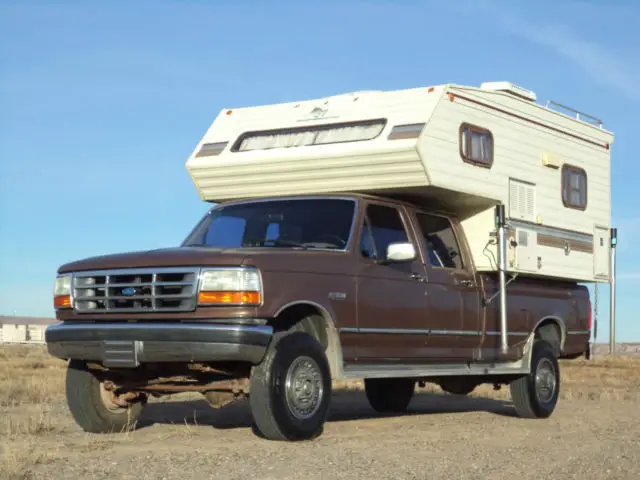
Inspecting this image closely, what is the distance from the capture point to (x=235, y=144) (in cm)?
1131

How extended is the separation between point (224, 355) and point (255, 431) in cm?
139

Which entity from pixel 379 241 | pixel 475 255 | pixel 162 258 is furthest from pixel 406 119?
pixel 162 258

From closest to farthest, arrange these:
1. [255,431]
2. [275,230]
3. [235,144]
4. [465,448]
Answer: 1. [465,448]
2. [255,431]
3. [275,230]
4. [235,144]

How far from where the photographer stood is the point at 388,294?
9.77 metres

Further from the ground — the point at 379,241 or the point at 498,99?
the point at 498,99

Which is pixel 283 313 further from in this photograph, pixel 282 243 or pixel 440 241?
pixel 440 241

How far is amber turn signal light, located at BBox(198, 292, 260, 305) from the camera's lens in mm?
8195

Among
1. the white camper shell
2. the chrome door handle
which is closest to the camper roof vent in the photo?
the white camper shell

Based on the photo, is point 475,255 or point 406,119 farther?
point 475,255

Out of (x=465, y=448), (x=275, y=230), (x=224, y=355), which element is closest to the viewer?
(x=224, y=355)

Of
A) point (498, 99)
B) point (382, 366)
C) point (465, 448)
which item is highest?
point (498, 99)

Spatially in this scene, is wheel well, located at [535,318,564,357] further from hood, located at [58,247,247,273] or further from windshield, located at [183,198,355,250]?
hood, located at [58,247,247,273]

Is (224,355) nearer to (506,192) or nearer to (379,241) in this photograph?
(379,241)

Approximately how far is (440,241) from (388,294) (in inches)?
63.4
